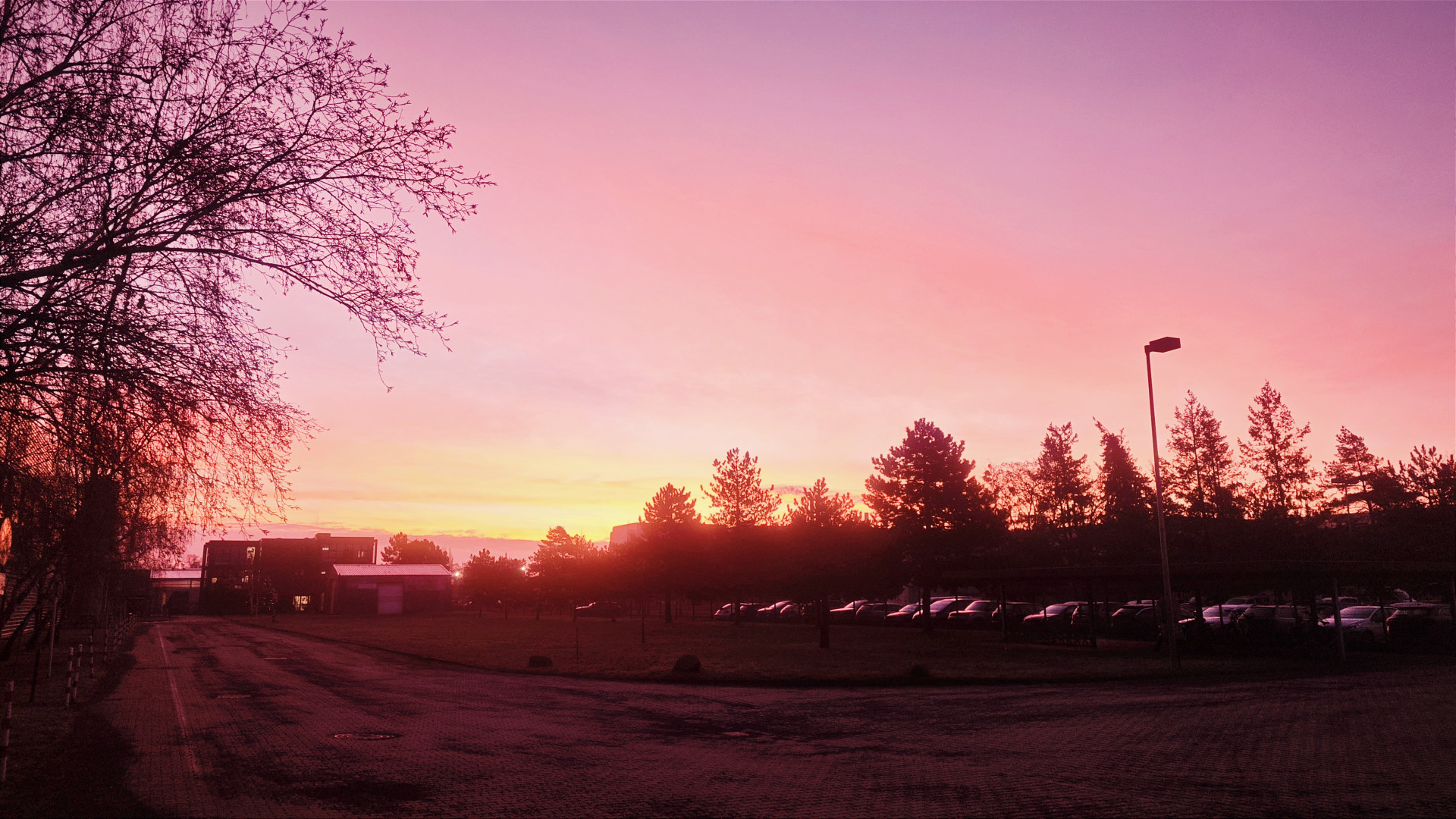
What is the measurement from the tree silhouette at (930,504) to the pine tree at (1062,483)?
26983 millimetres

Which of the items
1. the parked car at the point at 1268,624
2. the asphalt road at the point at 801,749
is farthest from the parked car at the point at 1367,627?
the asphalt road at the point at 801,749

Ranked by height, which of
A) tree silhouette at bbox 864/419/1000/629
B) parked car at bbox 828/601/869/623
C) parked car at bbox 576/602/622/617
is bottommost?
parked car at bbox 576/602/622/617

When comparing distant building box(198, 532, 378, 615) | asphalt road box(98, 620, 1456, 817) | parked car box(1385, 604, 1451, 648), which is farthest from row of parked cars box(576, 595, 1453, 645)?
distant building box(198, 532, 378, 615)

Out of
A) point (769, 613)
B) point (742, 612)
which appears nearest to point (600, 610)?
point (742, 612)

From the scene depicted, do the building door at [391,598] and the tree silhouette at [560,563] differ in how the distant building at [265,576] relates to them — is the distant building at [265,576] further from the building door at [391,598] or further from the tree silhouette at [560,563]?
the tree silhouette at [560,563]

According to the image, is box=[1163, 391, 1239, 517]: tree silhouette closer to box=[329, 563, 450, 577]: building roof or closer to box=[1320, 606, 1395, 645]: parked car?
box=[1320, 606, 1395, 645]: parked car

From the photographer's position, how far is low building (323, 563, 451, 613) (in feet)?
305

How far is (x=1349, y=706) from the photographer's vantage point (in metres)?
16.0

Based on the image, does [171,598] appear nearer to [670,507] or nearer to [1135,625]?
[670,507]

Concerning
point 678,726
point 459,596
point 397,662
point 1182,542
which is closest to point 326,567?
point 459,596

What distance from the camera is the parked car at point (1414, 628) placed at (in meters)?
31.0

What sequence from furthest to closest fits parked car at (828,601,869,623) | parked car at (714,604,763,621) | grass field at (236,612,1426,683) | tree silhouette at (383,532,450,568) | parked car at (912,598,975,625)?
1. tree silhouette at (383,532,450,568)
2. parked car at (714,604,763,621)
3. parked car at (828,601,869,623)
4. parked car at (912,598,975,625)
5. grass field at (236,612,1426,683)

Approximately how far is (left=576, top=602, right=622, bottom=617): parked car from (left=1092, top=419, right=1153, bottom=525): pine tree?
148 ft

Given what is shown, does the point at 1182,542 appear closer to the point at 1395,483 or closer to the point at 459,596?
the point at 1395,483
